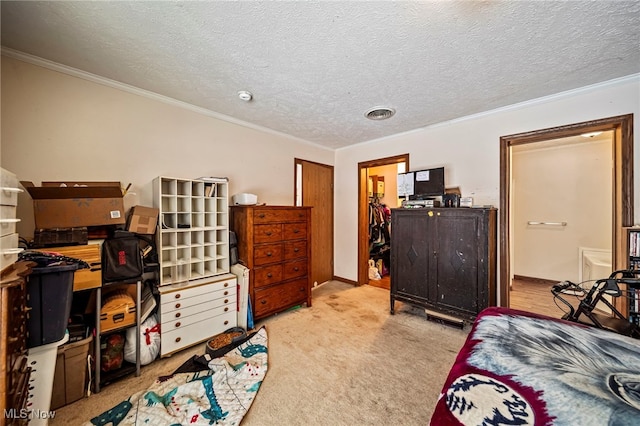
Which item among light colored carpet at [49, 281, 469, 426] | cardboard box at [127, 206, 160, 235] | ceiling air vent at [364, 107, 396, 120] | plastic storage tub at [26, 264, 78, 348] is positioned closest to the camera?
plastic storage tub at [26, 264, 78, 348]

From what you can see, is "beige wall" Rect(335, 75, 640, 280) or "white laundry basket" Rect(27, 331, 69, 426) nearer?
"white laundry basket" Rect(27, 331, 69, 426)

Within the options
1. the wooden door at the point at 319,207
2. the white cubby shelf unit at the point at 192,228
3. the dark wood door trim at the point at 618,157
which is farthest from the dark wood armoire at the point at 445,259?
the white cubby shelf unit at the point at 192,228

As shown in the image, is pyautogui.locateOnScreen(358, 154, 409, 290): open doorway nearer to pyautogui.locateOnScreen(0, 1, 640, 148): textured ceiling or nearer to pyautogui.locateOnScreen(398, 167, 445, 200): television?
pyautogui.locateOnScreen(398, 167, 445, 200): television

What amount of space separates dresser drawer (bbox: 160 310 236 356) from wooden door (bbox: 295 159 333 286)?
174cm

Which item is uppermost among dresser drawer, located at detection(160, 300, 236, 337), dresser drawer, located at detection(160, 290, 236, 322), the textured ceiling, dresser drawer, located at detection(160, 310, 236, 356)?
the textured ceiling

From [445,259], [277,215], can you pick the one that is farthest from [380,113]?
[445,259]

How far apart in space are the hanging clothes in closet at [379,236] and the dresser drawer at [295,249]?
2071 millimetres

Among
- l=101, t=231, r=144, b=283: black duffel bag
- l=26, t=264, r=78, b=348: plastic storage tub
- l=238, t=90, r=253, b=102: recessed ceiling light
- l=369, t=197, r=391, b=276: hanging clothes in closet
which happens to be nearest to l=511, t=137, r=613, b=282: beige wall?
l=369, t=197, r=391, b=276: hanging clothes in closet

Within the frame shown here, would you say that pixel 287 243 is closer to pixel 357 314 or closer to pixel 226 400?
pixel 357 314

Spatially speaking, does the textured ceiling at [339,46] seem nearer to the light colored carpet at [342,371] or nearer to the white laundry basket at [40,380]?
the white laundry basket at [40,380]

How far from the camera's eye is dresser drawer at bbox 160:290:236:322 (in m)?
2.05

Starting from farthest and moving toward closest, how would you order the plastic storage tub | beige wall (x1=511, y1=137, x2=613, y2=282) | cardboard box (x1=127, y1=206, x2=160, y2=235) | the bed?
1. beige wall (x1=511, y1=137, x2=613, y2=282)
2. cardboard box (x1=127, y1=206, x2=160, y2=235)
3. the plastic storage tub
4. the bed

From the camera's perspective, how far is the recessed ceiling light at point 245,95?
2.25m

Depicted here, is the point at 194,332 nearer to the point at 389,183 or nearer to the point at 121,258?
the point at 121,258
